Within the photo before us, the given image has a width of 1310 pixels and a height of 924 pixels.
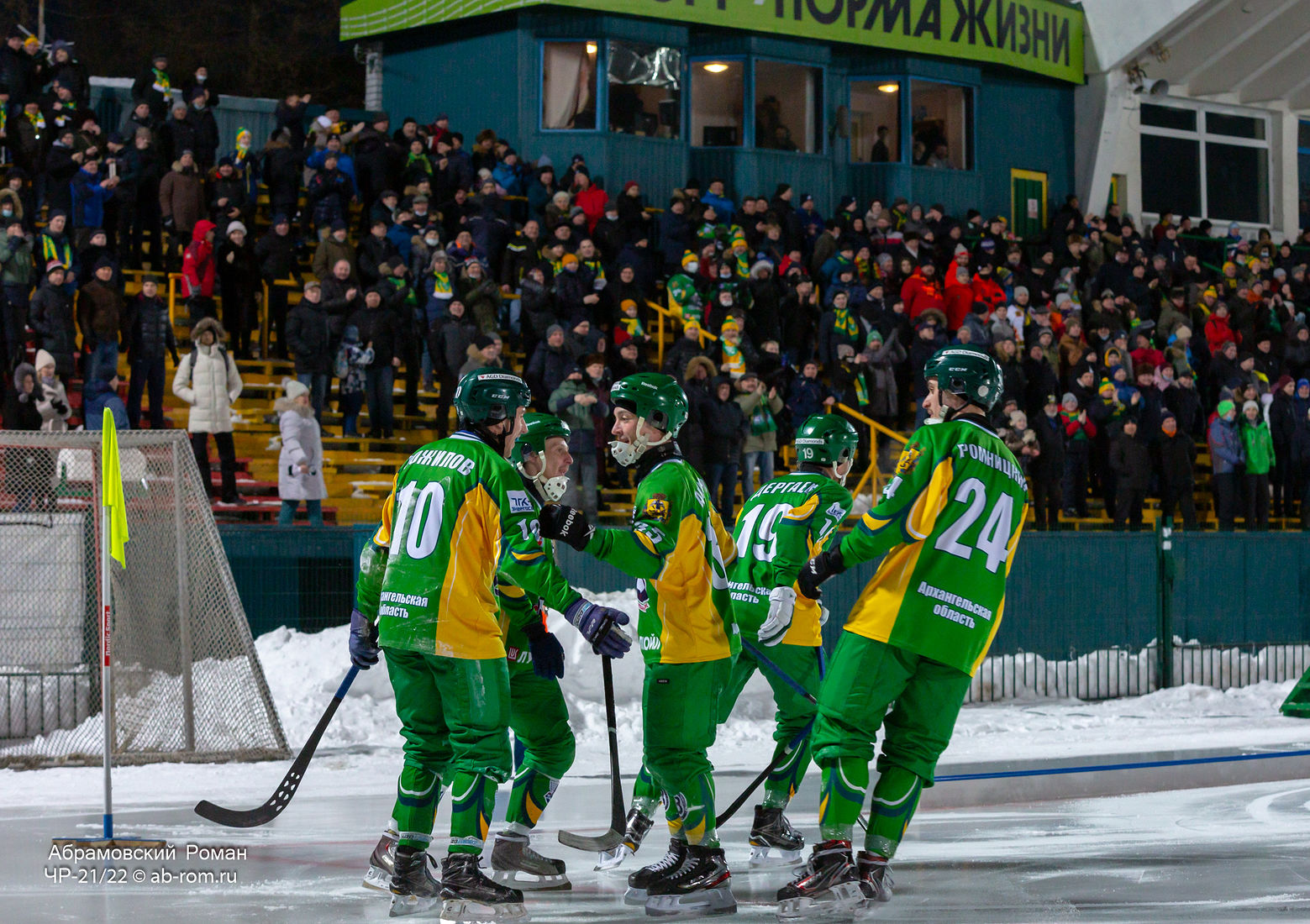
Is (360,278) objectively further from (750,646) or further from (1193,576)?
(750,646)

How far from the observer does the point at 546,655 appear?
682 centimetres

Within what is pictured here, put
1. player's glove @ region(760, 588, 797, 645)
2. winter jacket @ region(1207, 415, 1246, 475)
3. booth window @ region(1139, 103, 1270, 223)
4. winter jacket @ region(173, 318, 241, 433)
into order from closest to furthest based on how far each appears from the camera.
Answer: player's glove @ region(760, 588, 797, 645)
winter jacket @ region(173, 318, 241, 433)
winter jacket @ region(1207, 415, 1246, 475)
booth window @ region(1139, 103, 1270, 223)

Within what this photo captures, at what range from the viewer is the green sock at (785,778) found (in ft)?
25.7

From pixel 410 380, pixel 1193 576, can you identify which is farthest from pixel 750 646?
pixel 410 380

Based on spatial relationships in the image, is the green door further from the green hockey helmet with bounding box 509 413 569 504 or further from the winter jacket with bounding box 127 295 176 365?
the green hockey helmet with bounding box 509 413 569 504

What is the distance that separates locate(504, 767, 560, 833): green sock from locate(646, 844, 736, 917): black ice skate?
779 mm

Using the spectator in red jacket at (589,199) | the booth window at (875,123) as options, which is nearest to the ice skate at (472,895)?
the spectator in red jacket at (589,199)

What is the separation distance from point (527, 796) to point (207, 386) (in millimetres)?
9243

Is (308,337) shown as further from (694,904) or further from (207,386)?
(694,904)

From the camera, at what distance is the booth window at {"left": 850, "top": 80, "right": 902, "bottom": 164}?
29.4 metres

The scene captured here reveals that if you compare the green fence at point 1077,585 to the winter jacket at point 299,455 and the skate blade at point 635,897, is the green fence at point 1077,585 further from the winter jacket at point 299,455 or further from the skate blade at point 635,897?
the skate blade at point 635,897

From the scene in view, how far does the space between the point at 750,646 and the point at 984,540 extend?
5.60 ft

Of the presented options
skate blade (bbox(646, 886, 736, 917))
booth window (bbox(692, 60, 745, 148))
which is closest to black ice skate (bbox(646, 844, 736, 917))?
skate blade (bbox(646, 886, 736, 917))

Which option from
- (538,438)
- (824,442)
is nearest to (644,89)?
(824,442)
